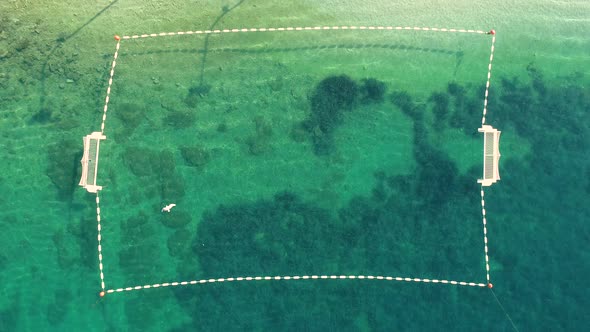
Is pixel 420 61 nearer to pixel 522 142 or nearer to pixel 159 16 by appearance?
pixel 522 142

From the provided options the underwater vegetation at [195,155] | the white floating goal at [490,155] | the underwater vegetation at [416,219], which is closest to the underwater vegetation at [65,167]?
the underwater vegetation at [195,155]

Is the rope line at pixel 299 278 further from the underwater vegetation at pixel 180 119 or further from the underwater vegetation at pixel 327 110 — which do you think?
the underwater vegetation at pixel 180 119

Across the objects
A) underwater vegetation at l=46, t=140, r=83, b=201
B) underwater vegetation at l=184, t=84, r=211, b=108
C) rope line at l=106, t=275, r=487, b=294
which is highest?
underwater vegetation at l=184, t=84, r=211, b=108

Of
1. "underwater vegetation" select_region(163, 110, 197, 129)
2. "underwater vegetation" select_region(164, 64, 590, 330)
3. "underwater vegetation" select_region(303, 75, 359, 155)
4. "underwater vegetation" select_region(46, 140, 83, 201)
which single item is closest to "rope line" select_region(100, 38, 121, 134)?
"underwater vegetation" select_region(46, 140, 83, 201)

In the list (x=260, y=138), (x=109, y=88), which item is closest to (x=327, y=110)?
(x=260, y=138)

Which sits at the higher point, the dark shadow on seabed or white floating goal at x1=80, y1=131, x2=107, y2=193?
the dark shadow on seabed

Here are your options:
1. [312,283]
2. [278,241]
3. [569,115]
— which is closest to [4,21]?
[278,241]

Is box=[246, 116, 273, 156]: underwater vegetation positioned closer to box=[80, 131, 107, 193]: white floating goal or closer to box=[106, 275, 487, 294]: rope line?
box=[106, 275, 487, 294]: rope line
